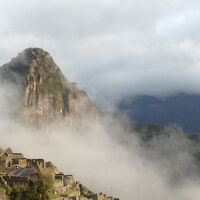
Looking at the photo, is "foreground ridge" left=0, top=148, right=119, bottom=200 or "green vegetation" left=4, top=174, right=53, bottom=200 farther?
"foreground ridge" left=0, top=148, right=119, bottom=200

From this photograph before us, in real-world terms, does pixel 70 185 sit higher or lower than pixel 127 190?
lower

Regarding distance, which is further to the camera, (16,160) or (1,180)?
(16,160)

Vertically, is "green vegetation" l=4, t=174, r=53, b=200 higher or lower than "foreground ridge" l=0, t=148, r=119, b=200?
lower

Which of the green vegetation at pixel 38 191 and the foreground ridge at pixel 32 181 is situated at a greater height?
the foreground ridge at pixel 32 181

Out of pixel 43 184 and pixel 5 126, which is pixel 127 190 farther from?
pixel 43 184

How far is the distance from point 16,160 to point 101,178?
9947cm

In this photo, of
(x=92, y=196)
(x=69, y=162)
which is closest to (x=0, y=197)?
(x=92, y=196)

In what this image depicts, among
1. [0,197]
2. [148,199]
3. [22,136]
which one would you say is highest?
[22,136]

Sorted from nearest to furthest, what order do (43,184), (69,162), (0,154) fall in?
(43,184) < (0,154) < (69,162)

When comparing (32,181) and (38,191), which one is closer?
(38,191)

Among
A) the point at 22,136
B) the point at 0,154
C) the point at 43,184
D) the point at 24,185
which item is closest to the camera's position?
the point at 43,184

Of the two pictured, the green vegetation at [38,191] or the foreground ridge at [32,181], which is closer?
the green vegetation at [38,191]

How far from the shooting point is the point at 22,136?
19325cm

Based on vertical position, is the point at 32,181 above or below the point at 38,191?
above
